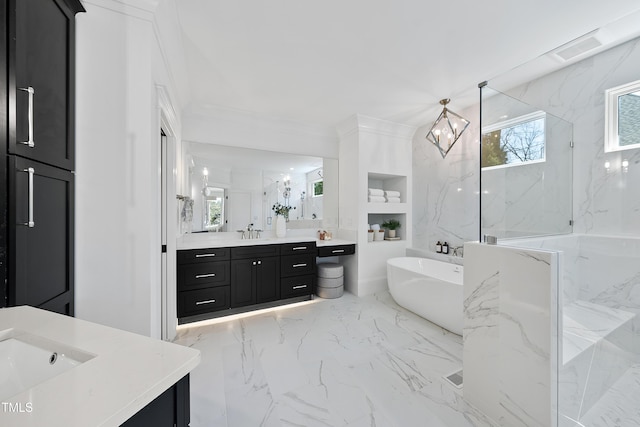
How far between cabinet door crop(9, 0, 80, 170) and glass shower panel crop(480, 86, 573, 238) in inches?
95.6

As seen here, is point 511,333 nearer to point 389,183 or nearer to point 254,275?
point 254,275

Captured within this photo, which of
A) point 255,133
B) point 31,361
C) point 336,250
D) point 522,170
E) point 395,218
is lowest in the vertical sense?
point 336,250

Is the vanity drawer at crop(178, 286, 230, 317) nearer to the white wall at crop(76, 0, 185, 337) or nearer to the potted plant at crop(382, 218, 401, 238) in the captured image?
the white wall at crop(76, 0, 185, 337)

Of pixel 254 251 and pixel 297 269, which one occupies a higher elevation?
pixel 254 251

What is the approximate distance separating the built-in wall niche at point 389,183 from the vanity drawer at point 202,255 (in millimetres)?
2312

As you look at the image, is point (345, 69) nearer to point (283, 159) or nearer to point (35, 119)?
point (283, 159)

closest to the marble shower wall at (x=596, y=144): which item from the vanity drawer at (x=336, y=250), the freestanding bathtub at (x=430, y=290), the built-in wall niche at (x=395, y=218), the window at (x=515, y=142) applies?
the window at (x=515, y=142)

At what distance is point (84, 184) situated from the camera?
1.38 meters

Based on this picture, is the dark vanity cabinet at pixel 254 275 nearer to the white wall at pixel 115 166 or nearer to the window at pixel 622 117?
the white wall at pixel 115 166

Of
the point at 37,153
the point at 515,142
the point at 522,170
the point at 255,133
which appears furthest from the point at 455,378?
the point at 255,133

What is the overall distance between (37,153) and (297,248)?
2494 millimetres

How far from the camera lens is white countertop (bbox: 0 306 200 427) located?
445mm

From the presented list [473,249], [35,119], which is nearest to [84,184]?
[35,119]

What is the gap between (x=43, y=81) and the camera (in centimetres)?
112
